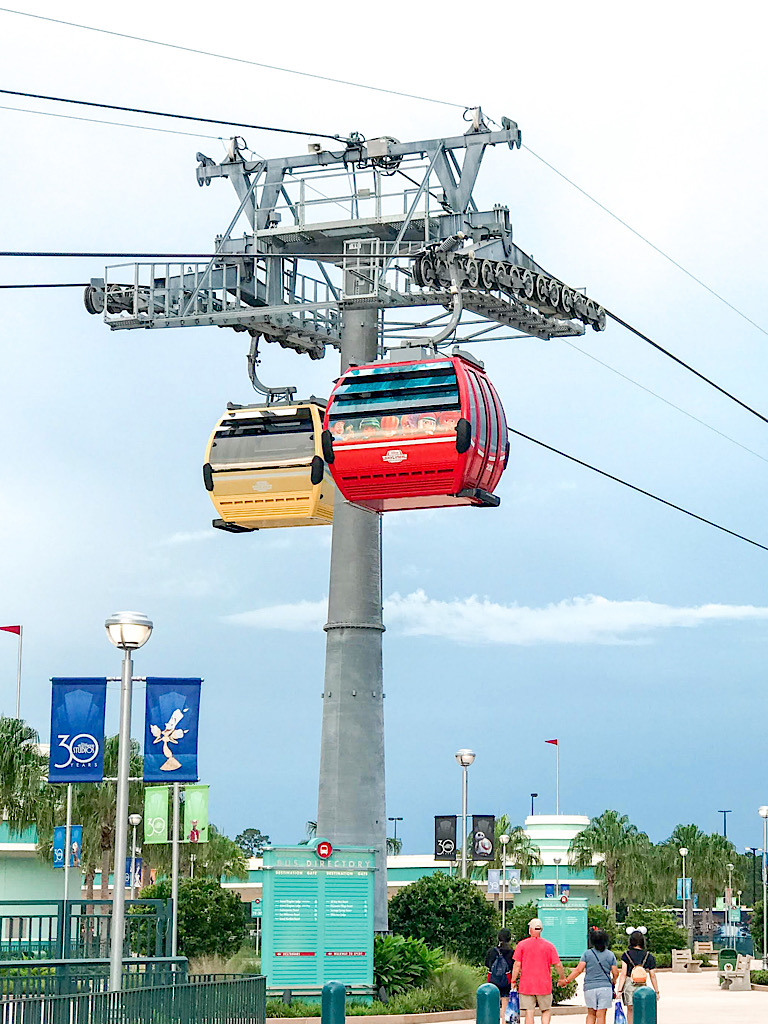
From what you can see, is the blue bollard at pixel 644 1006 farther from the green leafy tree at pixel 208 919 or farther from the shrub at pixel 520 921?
the shrub at pixel 520 921

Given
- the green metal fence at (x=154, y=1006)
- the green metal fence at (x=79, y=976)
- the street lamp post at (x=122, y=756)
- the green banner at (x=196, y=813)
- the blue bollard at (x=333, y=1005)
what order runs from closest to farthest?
the green metal fence at (x=154, y=1006) → the green metal fence at (x=79, y=976) → the street lamp post at (x=122, y=756) → the blue bollard at (x=333, y=1005) → the green banner at (x=196, y=813)

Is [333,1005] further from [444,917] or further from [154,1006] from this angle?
[444,917]

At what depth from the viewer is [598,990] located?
20.6 metres

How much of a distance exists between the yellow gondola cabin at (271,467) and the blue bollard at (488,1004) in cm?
1280

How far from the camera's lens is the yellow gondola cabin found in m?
30.2

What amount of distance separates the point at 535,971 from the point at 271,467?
39.6 ft

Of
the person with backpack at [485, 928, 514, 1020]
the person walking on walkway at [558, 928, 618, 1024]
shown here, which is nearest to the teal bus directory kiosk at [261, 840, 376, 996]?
the person with backpack at [485, 928, 514, 1020]

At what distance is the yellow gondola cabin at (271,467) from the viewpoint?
3016cm

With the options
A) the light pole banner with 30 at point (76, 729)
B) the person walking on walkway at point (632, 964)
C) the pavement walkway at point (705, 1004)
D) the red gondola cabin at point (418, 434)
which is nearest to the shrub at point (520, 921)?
the pavement walkway at point (705, 1004)

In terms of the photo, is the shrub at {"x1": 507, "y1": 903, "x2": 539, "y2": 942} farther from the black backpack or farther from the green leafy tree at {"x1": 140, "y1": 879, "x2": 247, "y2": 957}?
the black backpack

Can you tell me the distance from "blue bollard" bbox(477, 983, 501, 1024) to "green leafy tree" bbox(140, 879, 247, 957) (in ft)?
62.2

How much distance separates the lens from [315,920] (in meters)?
26.9

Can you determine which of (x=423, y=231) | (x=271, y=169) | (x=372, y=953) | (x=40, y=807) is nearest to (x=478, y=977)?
(x=372, y=953)

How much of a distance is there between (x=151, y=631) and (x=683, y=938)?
52.3 meters
